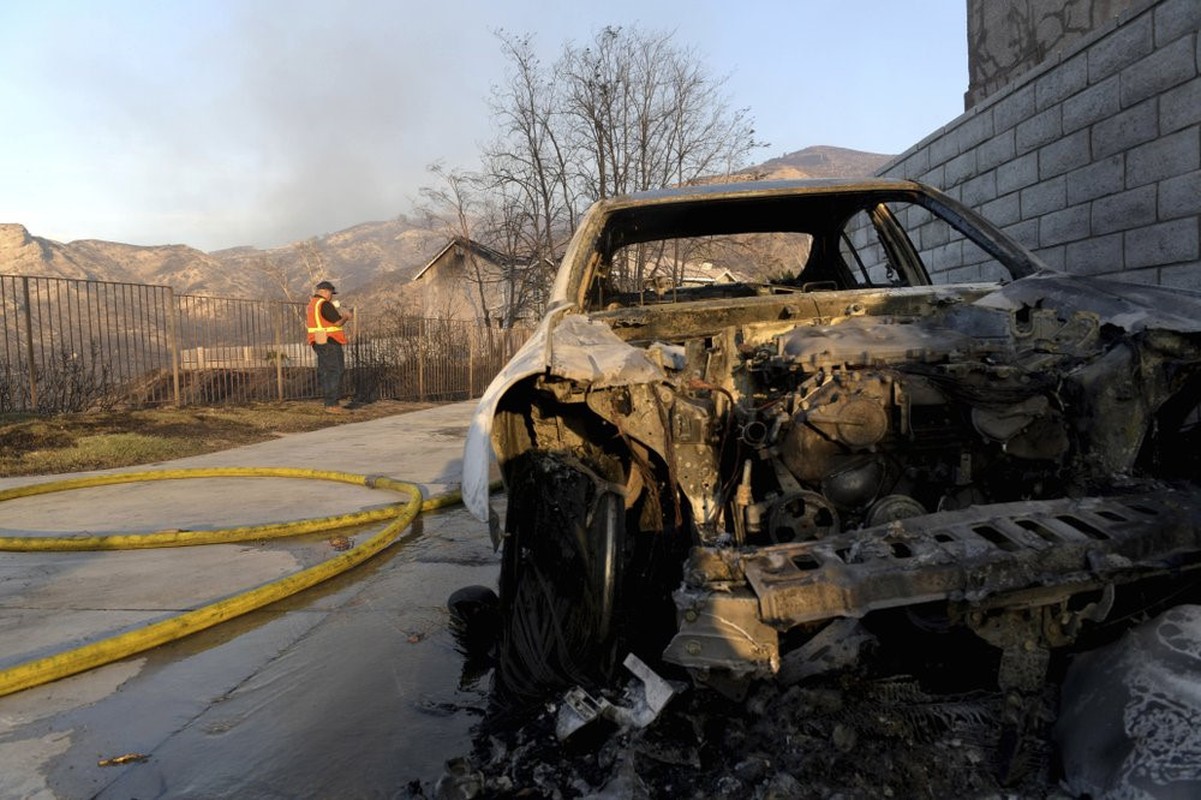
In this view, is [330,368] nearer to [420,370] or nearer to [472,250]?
[420,370]

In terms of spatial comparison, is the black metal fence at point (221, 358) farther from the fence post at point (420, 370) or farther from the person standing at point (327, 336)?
the person standing at point (327, 336)

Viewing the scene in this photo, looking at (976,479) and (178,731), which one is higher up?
(976,479)

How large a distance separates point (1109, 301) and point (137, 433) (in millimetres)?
9813

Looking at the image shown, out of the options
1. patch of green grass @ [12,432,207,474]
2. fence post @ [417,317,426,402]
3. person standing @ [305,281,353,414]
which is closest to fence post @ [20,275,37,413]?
patch of green grass @ [12,432,207,474]

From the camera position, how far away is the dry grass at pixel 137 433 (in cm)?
738

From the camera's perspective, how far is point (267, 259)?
6931 cm

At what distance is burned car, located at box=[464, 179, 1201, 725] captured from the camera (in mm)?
1585

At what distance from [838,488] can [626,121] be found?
57.3ft

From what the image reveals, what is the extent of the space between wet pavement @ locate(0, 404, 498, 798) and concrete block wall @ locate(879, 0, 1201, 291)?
15.5ft

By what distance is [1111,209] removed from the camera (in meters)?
5.26

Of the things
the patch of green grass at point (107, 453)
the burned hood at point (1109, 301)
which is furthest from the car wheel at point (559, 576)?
the patch of green grass at point (107, 453)

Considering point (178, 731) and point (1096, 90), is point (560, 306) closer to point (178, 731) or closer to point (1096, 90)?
point (178, 731)

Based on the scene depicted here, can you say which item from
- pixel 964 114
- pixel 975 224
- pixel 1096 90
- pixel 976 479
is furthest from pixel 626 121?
pixel 976 479

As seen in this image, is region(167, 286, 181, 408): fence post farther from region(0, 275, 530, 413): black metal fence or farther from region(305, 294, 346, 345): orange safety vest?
region(305, 294, 346, 345): orange safety vest
